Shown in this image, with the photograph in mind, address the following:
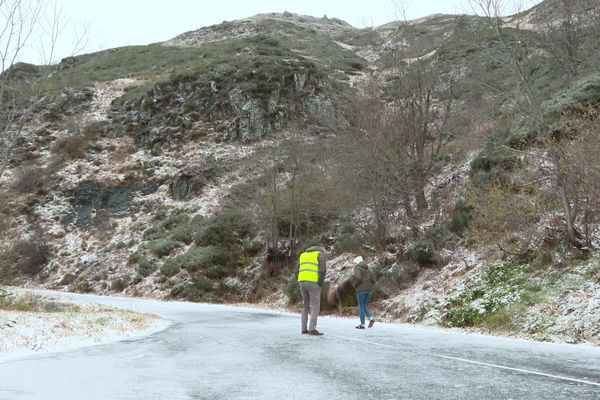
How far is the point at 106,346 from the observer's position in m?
8.67

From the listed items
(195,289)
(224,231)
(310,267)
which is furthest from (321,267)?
(224,231)

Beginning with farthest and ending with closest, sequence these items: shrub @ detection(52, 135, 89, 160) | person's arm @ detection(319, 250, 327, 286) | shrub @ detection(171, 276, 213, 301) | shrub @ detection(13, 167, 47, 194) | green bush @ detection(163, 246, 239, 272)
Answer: shrub @ detection(52, 135, 89, 160) → shrub @ detection(13, 167, 47, 194) → green bush @ detection(163, 246, 239, 272) → shrub @ detection(171, 276, 213, 301) → person's arm @ detection(319, 250, 327, 286)

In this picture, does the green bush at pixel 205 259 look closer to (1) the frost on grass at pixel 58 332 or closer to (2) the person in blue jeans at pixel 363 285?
(1) the frost on grass at pixel 58 332

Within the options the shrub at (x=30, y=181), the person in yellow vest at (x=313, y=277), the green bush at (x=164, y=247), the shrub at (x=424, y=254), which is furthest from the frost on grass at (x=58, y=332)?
the shrub at (x=30, y=181)

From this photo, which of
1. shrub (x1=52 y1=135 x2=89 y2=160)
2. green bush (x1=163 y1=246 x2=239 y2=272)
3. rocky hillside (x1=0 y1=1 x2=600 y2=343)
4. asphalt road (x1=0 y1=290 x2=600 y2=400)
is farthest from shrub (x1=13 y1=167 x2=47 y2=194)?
asphalt road (x1=0 y1=290 x2=600 y2=400)

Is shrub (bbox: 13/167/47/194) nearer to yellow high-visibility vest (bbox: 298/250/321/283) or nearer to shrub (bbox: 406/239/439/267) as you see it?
shrub (bbox: 406/239/439/267)

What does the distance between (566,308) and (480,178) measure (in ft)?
31.0

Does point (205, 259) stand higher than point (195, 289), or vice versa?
point (205, 259)

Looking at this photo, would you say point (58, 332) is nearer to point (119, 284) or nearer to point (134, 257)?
point (119, 284)

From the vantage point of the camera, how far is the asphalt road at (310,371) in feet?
15.8

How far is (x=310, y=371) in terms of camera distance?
6.05 m

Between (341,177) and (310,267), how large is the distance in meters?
12.2

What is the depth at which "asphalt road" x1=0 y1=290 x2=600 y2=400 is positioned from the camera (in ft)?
15.8

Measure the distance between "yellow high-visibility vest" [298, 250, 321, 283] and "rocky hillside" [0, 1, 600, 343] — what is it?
4.49m
